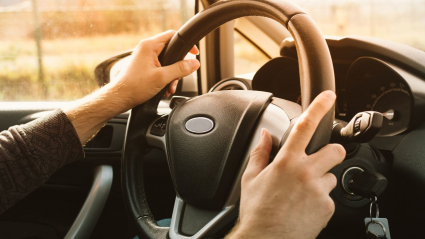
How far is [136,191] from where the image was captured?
1.05 meters

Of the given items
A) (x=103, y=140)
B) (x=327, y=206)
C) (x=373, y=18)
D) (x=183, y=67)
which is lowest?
(x=103, y=140)

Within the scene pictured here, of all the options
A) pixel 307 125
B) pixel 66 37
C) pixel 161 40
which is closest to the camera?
pixel 307 125

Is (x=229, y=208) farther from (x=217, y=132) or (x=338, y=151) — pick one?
(x=338, y=151)

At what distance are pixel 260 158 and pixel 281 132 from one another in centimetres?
11

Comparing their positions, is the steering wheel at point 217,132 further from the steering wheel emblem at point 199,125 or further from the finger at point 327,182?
the finger at point 327,182

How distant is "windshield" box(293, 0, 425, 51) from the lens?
1399 mm

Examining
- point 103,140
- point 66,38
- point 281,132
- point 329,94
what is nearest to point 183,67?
point 281,132

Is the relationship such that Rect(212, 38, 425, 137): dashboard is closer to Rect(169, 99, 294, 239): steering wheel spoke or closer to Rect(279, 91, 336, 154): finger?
Rect(169, 99, 294, 239): steering wheel spoke

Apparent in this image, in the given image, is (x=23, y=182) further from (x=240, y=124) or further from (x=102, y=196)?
(x=240, y=124)

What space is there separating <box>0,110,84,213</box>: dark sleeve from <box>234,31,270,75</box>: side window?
1.05 m

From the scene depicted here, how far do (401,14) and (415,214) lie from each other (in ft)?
2.47

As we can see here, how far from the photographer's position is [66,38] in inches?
75.1

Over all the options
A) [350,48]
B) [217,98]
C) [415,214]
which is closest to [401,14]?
[350,48]

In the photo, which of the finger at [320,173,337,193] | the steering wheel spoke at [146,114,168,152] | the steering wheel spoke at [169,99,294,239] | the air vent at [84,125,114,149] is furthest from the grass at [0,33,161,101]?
the finger at [320,173,337,193]
